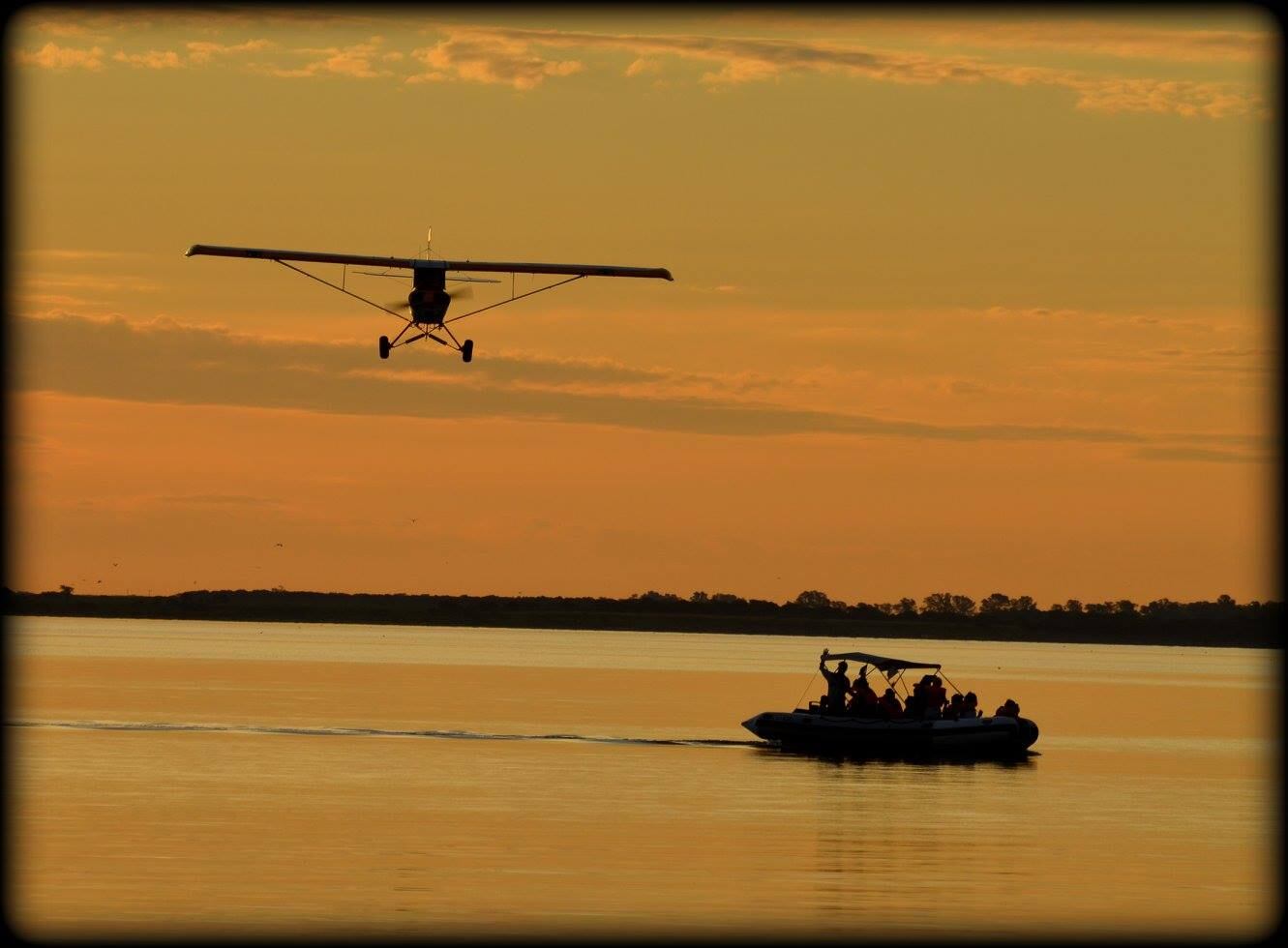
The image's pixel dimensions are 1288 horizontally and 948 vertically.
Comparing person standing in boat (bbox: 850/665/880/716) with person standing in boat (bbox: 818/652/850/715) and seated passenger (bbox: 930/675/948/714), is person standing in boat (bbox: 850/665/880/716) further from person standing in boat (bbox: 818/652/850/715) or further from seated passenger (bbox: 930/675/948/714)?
seated passenger (bbox: 930/675/948/714)

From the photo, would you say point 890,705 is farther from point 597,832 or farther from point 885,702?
point 597,832

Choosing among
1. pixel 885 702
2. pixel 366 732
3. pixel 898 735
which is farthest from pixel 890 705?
pixel 366 732

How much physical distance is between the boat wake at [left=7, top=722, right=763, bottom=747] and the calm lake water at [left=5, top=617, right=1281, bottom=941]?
287mm

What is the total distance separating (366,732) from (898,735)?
25.2m

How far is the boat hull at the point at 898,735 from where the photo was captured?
235ft

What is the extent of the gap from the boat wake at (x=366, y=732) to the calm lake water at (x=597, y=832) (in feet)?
0.94

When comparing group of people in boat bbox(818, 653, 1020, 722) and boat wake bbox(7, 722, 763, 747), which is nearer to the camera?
group of people in boat bbox(818, 653, 1020, 722)

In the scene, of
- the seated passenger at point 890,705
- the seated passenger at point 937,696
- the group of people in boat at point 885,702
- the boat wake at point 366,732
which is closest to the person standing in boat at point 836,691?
the group of people in boat at point 885,702

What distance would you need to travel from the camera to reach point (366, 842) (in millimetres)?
51062

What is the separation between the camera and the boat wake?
83.8 meters

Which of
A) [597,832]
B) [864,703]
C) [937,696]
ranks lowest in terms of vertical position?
[597,832]

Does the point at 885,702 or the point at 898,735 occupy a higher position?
the point at 885,702

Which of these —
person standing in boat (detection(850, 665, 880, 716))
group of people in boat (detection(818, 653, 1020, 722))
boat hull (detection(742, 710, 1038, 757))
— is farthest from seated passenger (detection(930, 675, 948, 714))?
person standing in boat (detection(850, 665, 880, 716))

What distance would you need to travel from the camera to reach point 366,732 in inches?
3435
